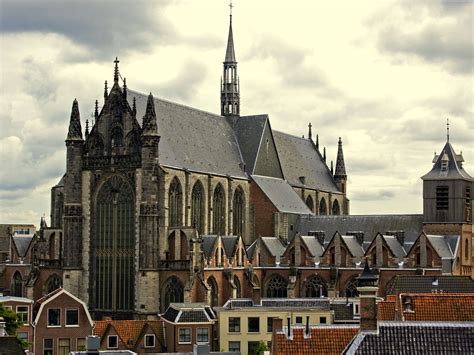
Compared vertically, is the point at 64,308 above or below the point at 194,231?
below

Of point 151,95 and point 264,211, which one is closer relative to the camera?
point 151,95

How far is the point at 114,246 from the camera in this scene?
315 feet

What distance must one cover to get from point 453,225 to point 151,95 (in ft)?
113

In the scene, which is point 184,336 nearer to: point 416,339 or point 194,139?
point 194,139

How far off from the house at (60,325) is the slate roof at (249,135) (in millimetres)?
42920

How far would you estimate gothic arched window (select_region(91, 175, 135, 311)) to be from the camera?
9500cm

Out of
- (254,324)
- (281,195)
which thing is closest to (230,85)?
(281,195)

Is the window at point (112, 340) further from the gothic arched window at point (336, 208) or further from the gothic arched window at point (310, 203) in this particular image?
the gothic arched window at point (336, 208)

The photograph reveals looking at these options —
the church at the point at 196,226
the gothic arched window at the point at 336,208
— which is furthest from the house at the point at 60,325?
the gothic arched window at the point at 336,208

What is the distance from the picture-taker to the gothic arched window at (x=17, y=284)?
112062 millimetres

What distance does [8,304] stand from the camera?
71938mm

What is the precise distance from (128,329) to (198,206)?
2648 cm

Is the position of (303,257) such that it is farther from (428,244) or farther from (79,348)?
(79,348)

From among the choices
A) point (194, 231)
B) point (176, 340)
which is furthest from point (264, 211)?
point (176, 340)
